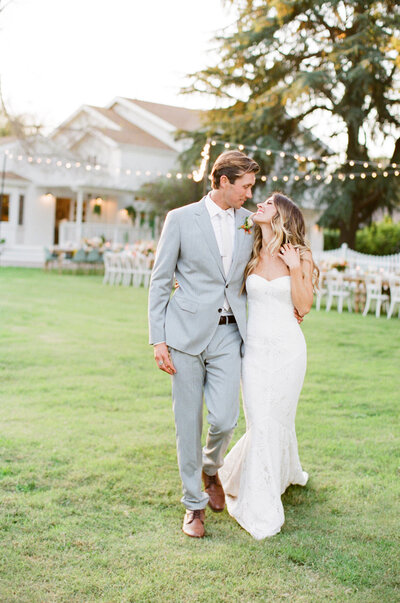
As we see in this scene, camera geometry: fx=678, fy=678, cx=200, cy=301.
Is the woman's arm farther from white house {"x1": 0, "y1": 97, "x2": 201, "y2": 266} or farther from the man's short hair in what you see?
white house {"x1": 0, "y1": 97, "x2": 201, "y2": 266}

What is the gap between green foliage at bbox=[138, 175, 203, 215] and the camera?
32938mm

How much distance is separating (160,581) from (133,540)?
503 mm

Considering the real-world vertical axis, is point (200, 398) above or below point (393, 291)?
above

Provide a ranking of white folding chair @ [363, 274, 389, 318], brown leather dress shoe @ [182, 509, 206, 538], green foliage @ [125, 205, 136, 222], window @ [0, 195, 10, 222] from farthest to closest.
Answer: green foliage @ [125, 205, 136, 222] → window @ [0, 195, 10, 222] → white folding chair @ [363, 274, 389, 318] → brown leather dress shoe @ [182, 509, 206, 538]

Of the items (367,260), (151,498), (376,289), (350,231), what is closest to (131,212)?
(350,231)

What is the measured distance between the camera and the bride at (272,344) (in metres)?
3.99

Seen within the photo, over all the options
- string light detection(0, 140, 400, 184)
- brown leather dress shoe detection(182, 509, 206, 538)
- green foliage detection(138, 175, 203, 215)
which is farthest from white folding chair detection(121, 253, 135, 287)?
brown leather dress shoe detection(182, 509, 206, 538)

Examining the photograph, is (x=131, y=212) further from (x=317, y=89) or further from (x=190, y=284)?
(x=190, y=284)

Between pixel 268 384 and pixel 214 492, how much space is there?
0.80 metres

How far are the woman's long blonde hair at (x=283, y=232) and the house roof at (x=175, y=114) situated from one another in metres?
34.4

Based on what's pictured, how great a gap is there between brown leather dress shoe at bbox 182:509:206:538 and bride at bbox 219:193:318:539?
0.88 feet

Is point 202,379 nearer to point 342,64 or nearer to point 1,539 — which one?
point 1,539

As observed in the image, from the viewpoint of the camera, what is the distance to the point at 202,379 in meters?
3.96

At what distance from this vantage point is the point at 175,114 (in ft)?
132
